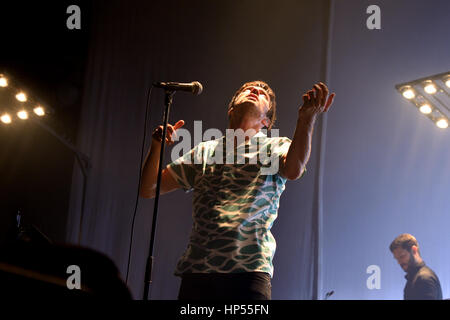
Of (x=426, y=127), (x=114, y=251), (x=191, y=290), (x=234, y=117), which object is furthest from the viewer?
(x=426, y=127)

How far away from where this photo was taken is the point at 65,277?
69cm

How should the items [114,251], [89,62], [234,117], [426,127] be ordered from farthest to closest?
[426,127] → [89,62] → [114,251] → [234,117]

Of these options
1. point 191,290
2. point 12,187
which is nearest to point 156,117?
point 12,187

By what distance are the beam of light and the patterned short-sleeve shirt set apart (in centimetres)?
270

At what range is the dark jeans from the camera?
156 centimetres

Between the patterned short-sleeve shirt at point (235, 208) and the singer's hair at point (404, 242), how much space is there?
8.34 feet

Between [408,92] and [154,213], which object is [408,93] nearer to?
[408,92]

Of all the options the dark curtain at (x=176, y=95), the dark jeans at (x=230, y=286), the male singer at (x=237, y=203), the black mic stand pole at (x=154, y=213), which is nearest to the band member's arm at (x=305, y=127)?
the male singer at (x=237, y=203)

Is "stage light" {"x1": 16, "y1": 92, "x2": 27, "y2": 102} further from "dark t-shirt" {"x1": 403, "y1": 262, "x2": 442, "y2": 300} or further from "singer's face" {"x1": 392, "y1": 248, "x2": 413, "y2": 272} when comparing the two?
"dark t-shirt" {"x1": 403, "y1": 262, "x2": 442, "y2": 300}

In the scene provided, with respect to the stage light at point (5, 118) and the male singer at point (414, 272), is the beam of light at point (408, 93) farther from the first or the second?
the stage light at point (5, 118)

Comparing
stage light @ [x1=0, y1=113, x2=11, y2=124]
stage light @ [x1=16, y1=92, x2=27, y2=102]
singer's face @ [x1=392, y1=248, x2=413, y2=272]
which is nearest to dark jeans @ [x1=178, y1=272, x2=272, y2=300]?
singer's face @ [x1=392, y1=248, x2=413, y2=272]

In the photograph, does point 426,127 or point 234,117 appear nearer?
point 234,117
